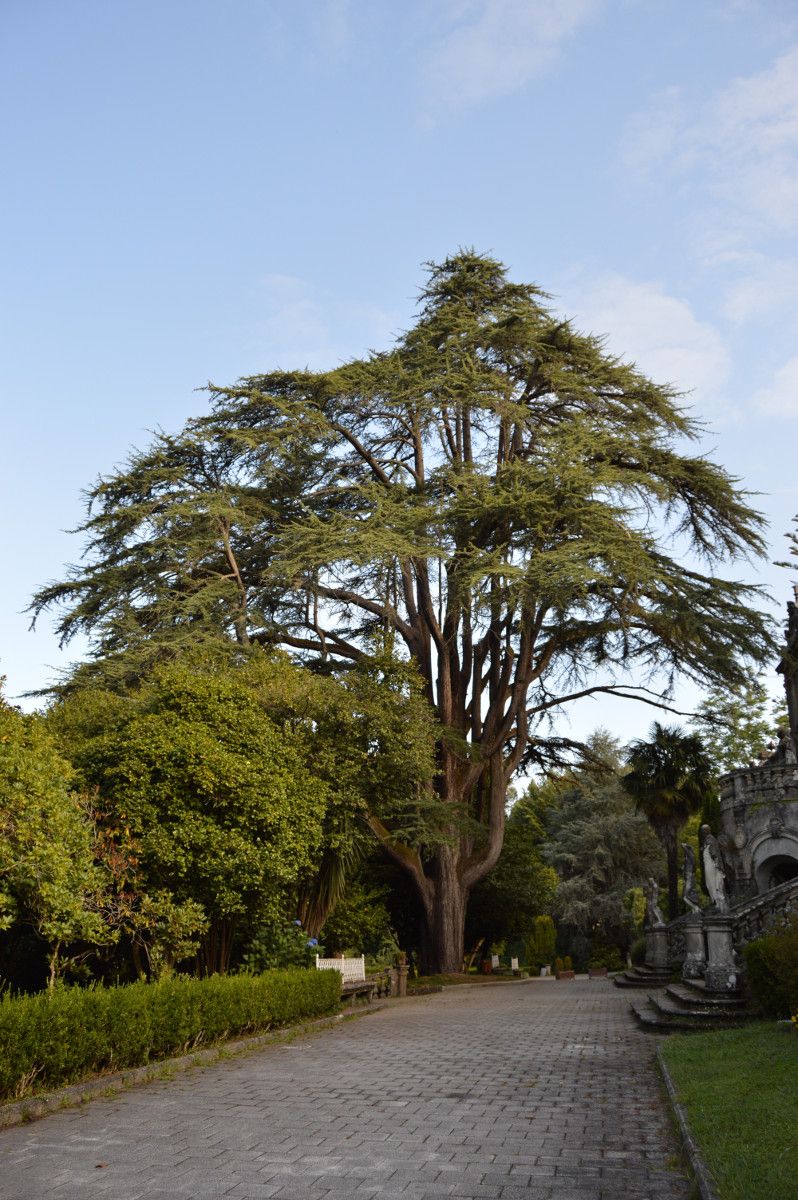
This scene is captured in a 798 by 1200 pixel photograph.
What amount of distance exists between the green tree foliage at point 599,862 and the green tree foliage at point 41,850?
120ft

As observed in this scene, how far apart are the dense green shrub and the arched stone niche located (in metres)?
16.4

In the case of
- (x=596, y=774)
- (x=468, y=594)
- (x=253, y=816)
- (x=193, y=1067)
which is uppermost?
(x=468, y=594)

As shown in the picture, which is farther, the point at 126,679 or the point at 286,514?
the point at 286,514

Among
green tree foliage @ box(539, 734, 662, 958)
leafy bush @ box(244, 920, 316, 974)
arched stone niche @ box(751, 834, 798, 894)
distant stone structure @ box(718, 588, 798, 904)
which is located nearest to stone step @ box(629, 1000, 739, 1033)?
leafy bush @ box(244, 920, 316, 974)

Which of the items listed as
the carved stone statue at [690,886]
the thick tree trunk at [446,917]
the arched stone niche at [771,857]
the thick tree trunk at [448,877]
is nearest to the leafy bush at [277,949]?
the carved stone statue at [690,886]

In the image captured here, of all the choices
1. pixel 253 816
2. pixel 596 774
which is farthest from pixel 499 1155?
pixel 596 774

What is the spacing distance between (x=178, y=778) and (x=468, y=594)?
9.79m

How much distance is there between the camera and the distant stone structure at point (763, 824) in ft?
93.4

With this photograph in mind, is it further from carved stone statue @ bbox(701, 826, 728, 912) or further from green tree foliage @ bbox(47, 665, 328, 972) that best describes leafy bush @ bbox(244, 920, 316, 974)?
carved stone statue @ bbox(701, 826, 728, 912)

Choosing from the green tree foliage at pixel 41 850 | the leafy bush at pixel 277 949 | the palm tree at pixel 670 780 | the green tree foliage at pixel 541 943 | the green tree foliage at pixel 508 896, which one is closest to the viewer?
the green tree foliage at pixel 41 850

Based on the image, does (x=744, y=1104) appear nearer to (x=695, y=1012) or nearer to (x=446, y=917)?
(x=695, y=1012)

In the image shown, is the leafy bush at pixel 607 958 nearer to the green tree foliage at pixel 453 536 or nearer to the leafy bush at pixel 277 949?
the green tree foliage at pixel 453 536

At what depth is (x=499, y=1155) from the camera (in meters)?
6.43

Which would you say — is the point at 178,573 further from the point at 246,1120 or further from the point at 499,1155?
the point at 499,1155
